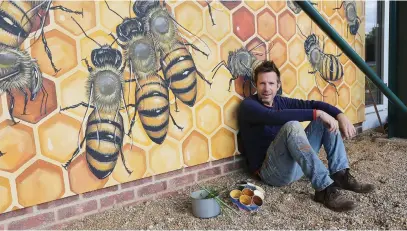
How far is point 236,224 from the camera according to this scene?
1.72 meters

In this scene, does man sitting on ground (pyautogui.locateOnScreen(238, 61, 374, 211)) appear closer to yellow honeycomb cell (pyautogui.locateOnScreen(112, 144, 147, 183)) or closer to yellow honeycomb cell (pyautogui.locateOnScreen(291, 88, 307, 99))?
yellow honeycomb cell (pyautogui.locateOnScreen(291, 88, 307, 99))

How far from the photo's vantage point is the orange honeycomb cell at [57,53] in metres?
1.63

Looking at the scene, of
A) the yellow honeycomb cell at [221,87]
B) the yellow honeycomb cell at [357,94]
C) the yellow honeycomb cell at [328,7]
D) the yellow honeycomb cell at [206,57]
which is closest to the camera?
the yellow honeycomb cell at [206,57]

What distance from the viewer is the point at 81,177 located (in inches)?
70.5

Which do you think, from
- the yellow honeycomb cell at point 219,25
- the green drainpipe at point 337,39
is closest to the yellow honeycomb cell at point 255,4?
the yellow honeycomb cell at point 219,25

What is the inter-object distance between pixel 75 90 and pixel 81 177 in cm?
45

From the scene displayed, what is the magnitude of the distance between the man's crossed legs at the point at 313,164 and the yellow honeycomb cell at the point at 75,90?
1095 mm

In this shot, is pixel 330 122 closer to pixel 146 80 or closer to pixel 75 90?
pixel 146 80

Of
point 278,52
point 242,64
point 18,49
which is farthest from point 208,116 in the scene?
point 18,49

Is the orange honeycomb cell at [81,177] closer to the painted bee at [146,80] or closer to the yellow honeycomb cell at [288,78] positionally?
the painted bee at [146,80]

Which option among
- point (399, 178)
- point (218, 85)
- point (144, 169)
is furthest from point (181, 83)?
point (399, 178)

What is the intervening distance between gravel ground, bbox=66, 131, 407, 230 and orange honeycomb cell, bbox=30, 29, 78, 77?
2.61ft

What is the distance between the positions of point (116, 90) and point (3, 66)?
0.53m

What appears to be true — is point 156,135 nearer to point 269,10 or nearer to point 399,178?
point 269,10
